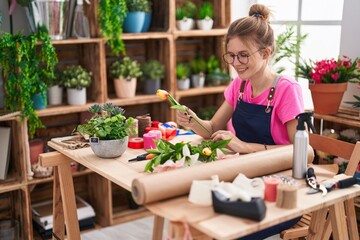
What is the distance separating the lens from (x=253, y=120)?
8.58ft

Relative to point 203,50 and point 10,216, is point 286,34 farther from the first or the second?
point 10,216

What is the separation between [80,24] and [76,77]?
15.2 inches

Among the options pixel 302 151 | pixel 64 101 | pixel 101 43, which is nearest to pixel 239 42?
pixel 302 151

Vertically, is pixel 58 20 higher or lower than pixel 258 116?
higher

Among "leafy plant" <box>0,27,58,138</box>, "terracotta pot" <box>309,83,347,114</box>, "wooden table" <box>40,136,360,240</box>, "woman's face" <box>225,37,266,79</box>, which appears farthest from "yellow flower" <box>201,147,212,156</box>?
"leafy plant" <box>0,27,58,138</box>

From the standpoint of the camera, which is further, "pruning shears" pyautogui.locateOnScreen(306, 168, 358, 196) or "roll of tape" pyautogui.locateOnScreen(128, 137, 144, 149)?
"roll of tape" pyautogui.locateOnScreen(128, 137, 144, 149)

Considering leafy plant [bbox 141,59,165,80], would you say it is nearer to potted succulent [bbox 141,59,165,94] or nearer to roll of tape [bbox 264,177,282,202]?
potted succulent [bbox 141,59,165,94]

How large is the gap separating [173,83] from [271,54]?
1509mm

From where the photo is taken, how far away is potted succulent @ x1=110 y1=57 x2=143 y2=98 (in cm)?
376

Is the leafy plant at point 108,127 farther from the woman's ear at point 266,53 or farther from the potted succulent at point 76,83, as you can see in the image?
the potted succulent at point 76,83

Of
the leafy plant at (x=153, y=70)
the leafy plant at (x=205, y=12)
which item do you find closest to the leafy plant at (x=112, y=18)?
the leafy plant at (x=153, y=70)

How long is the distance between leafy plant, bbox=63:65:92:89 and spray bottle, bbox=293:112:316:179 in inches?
79.5

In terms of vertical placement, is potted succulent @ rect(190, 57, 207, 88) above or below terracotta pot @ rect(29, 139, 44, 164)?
above

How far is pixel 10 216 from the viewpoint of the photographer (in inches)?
147
